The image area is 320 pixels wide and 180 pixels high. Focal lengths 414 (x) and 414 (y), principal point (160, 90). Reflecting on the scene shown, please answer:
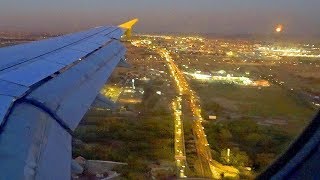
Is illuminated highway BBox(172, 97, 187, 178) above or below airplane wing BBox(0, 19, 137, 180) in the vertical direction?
below

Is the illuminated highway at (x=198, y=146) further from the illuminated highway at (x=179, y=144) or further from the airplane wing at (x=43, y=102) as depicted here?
the airplane wing at (x=43, y=102)

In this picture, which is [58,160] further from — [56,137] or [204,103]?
[204,103]

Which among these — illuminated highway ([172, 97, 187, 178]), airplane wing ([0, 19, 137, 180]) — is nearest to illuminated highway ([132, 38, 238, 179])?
illuminated highway ([172, 97, 187, 178])

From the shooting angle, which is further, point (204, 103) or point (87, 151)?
point (204, 103)

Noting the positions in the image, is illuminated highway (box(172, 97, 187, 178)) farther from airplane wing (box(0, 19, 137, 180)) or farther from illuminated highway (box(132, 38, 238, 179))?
airplane wing (box(0, 19, 137, 180))

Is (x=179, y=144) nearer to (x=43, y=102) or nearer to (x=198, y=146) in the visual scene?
(x=198, y=146)

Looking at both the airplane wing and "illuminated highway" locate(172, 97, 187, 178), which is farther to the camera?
"illuminated highway" locate(172, 97, 187, 178)

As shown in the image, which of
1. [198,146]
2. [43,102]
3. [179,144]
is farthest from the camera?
[198,146]

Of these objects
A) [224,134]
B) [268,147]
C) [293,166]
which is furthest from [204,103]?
[293,166]

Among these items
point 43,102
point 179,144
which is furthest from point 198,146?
point 43,102
